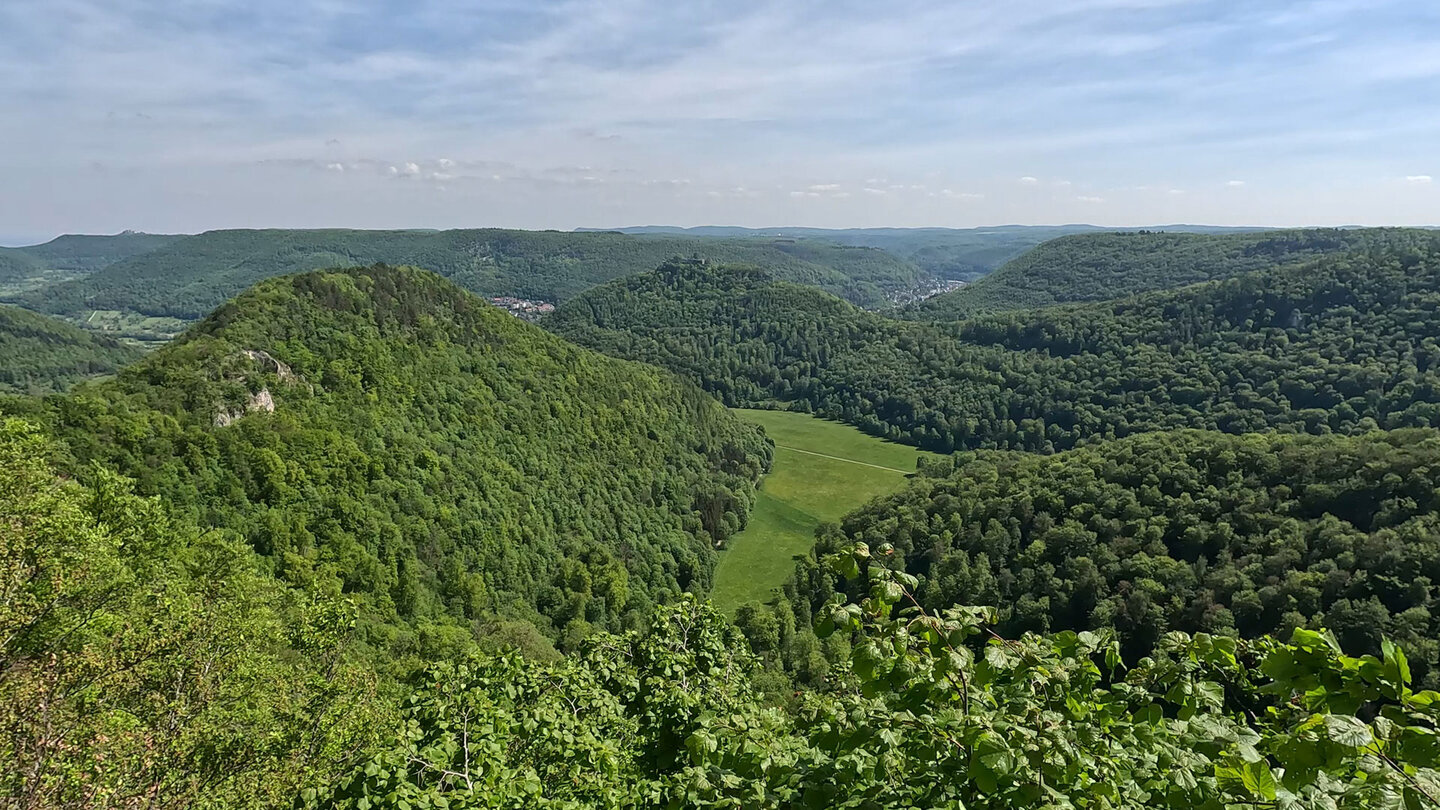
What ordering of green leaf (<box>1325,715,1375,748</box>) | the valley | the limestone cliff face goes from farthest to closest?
the limestone cliff face, the valley, green leaf (<box>1325,715,1375,748</box>)

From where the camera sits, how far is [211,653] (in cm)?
2419

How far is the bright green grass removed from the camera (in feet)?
368

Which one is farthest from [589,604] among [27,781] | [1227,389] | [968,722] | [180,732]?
[1227,389]

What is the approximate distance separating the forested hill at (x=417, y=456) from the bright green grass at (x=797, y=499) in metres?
5.31

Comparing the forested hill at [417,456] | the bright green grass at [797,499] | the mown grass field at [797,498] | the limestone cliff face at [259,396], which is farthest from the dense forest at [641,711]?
the mown grass field at [797,498]

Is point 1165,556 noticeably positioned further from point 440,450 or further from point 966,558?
point 440,450

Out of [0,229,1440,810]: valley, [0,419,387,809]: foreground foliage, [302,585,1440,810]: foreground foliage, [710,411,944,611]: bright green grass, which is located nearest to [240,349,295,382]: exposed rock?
[0,229,1440,810]: valley

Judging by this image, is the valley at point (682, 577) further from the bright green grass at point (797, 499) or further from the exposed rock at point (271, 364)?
the bright green grass at point (797, 499)

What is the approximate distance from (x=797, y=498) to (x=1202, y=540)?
3235 inches

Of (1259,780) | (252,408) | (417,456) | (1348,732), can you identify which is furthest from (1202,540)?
(252,408)

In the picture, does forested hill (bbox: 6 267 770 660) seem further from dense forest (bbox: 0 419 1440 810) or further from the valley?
dense forest (bbox: 0 419 1440 810)

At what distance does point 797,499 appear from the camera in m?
149

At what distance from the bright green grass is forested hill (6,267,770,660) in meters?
5.31

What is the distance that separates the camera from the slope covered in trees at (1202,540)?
61344 millimetres
